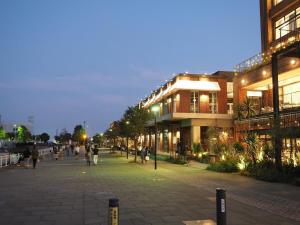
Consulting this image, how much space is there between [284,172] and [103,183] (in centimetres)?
836

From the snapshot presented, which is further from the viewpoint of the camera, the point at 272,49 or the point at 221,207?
the point at 272,49

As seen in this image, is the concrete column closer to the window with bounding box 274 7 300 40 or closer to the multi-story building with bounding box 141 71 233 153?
the multi-story building with bounding box 141 71 233 153

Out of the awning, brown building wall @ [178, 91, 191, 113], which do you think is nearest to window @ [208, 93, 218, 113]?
the awning

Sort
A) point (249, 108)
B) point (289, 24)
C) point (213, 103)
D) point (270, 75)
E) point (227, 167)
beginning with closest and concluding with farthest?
point (227, 167) → point (270, 75) → point (289, 24) → point (249, 108) → point (213, 103)

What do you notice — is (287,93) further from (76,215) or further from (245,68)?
(76,215)

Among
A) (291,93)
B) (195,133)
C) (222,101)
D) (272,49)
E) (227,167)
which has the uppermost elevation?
(272,49)

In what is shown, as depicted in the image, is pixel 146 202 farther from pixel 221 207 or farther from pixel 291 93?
pixel 291 93

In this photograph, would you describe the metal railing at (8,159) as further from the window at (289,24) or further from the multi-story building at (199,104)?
the window at (289,24)

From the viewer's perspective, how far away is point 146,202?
475 inches

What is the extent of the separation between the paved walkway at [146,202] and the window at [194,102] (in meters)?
30.9

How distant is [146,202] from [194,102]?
122ft

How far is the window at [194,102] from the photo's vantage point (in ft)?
160

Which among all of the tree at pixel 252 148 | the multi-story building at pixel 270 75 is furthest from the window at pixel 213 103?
the tree at pixel 252 148

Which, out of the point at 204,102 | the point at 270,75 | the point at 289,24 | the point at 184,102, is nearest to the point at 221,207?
the point at 270,75
